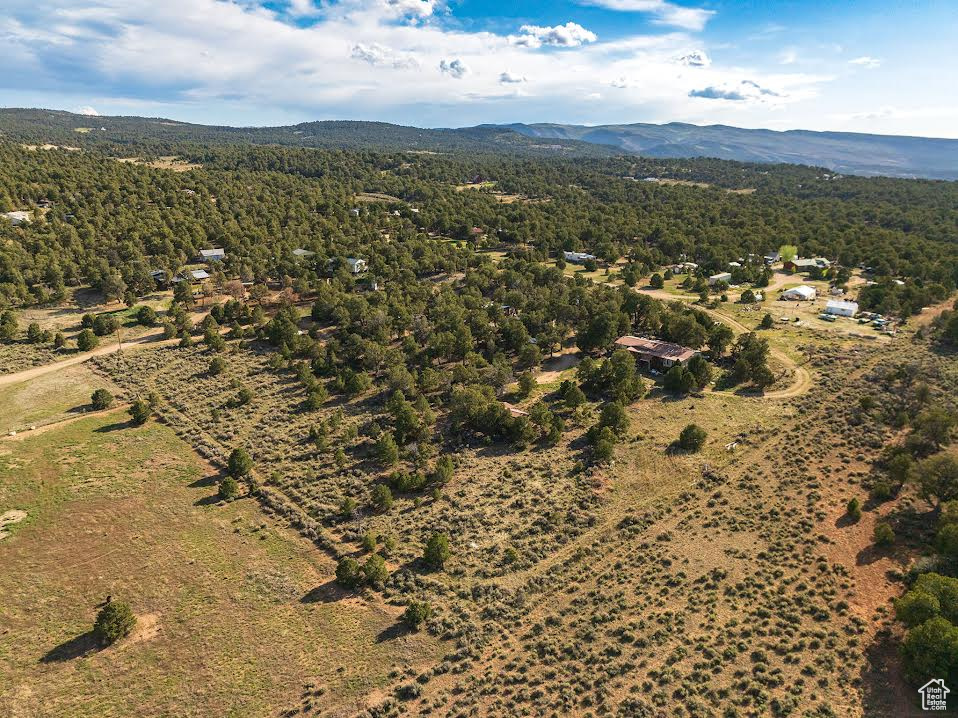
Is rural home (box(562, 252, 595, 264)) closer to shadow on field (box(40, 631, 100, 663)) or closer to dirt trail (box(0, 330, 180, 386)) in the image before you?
dirt trail (box(0, 330, 180, 386))

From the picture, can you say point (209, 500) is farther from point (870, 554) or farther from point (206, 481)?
point (870, 554)

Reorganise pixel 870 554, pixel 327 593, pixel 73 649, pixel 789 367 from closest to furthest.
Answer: pixel 73 649, pixel 327 593, pixel 870 554, pixel 789 367

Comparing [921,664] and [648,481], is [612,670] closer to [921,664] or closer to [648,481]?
[921,664]

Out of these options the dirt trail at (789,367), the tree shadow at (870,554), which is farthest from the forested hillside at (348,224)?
the tree shadow at (870,554)

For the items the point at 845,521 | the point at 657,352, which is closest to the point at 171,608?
the point at 845,521

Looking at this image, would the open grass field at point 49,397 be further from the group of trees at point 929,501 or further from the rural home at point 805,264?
the rural home at point 805,264

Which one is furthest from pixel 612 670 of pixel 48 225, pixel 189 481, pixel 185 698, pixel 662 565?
pixel 48 225

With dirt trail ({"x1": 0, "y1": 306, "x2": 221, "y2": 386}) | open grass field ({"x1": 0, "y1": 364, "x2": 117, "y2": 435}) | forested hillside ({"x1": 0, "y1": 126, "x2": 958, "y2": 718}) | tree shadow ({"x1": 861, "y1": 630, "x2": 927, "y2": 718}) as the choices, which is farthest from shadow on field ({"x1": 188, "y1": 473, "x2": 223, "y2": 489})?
tree shadow ({"x1": 861, "y1": 630, "x2": 927, "y2": 718})
